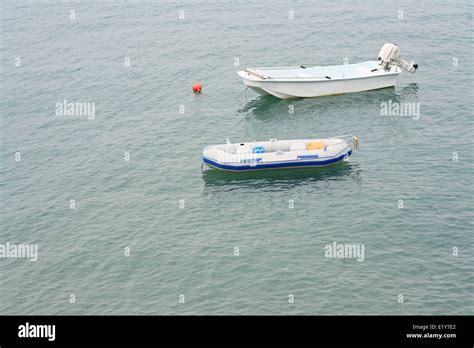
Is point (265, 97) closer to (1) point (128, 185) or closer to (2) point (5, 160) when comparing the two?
(1) point (128, 185)

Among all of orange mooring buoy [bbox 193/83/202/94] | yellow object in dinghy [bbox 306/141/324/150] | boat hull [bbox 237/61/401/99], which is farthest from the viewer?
orange mooring buoy [bbox 193/83/202/94]

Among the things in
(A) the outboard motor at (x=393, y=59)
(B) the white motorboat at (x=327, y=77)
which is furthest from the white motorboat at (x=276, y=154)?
(A) the outboard motor at (x=393, y=59)

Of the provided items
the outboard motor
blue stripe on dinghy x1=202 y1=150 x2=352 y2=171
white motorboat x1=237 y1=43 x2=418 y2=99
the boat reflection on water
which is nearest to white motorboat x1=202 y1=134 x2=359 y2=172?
blue stripe on dinghy x1=202 y1=150 x2=352 y2=171

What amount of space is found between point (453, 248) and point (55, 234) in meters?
31.0

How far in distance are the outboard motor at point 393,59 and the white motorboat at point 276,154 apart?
59.9 ft

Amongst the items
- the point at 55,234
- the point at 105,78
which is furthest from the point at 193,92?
the point at 55,234

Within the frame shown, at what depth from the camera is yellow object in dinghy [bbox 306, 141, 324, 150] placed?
69856 mm

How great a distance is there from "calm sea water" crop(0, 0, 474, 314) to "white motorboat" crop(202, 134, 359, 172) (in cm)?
108

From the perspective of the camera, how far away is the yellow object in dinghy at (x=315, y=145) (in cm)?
6986

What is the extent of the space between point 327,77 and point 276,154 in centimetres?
1827

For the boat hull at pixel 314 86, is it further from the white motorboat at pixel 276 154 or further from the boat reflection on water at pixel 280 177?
the boat reflection on water at pixel 280 177

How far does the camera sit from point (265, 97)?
8438cm

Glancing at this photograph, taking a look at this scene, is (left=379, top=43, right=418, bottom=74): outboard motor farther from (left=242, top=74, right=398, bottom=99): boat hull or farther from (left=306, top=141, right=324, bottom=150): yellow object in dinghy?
(left=306, top=141, right=324, bottom=150): yellow object in dinghy
